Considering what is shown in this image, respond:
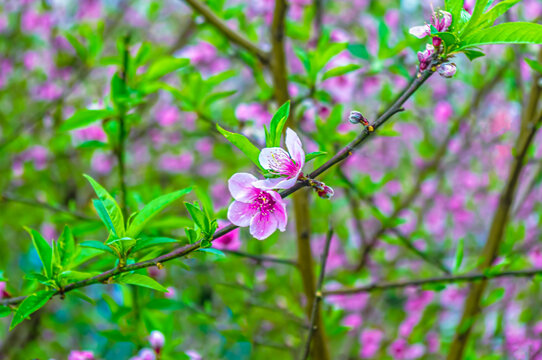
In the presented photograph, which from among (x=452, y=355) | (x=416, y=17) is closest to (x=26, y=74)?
(x=416, y=17)

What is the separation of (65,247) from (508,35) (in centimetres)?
71

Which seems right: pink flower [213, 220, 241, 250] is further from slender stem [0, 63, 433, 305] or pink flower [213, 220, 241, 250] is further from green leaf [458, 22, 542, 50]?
green leaf [458, 22, 542, 50]

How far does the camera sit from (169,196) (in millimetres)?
706

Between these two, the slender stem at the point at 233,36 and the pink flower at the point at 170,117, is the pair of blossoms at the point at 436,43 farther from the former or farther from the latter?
the pink flower at the point at 170,117

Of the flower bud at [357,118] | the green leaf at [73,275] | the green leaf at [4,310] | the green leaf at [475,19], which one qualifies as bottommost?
the green leaf at [4,310]

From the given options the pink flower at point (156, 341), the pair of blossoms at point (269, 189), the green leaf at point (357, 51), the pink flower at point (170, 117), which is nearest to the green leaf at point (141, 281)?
the pair of blossoms at point (269, 189)

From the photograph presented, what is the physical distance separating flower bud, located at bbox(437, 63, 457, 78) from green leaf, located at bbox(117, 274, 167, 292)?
465 millimetres

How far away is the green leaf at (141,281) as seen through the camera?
2.08 feet

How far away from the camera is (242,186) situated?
0.66 meters

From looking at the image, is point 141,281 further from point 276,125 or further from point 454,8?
point 454,8

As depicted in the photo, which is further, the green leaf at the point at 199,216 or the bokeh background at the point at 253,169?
the bokeh background at the point at 253,169

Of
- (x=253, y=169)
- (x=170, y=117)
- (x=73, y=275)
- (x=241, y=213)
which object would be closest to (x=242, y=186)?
(x=241, y=213)

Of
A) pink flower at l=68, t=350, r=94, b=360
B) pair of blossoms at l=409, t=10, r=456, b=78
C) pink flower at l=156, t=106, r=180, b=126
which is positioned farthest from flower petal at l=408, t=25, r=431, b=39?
pink flower at l=156, t=106, r=180, b=126

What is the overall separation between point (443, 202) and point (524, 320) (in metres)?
1.06
